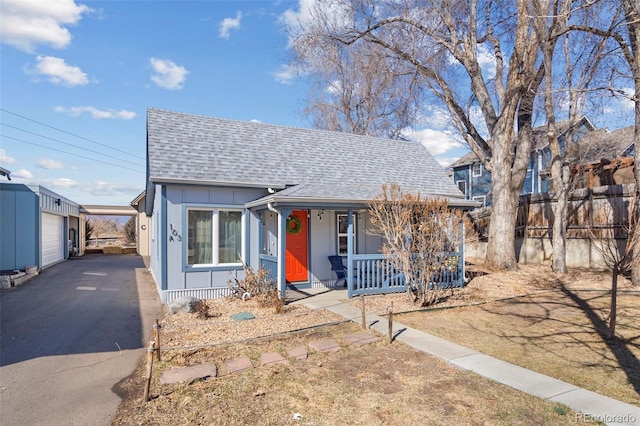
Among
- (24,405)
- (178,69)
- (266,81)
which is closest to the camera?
(24,405)

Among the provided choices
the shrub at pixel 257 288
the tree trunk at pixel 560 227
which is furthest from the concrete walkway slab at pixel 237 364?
the tree trunk at pixel 560 227

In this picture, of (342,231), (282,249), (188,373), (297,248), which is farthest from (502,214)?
(188,373)

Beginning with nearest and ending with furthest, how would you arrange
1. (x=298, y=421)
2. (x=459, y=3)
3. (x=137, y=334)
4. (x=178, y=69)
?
(x=298, y=421) < (x=137, y=334) < (x=459, y=3) < (x=178, y=69)

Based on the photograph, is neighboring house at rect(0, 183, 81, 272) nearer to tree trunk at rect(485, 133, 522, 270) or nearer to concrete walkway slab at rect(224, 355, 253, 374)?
concrete walkway slab at rect(224, 355, 253, 374)

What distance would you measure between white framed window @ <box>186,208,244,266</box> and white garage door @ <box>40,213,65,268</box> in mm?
10083

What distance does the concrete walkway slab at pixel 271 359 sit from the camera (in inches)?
217

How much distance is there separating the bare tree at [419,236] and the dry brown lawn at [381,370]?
0.59 m

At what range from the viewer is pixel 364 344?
20.8 feet

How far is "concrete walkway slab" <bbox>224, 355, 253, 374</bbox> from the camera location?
522 cm

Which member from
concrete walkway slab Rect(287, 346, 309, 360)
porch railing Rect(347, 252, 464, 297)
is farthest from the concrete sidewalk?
porch railing Rect(347, 252, 464, 297)

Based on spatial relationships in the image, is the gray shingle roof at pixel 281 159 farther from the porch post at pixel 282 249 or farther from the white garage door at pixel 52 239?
the white garage door at pixel 52 239

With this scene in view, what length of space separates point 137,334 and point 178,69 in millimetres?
20019

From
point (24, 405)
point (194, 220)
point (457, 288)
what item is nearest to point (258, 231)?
point (194, 220)

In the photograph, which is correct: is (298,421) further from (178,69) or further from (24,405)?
(178,69)
